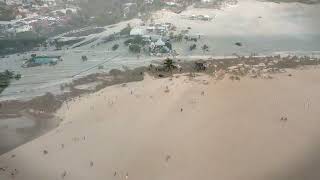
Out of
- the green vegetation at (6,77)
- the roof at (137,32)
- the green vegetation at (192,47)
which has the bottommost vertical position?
the green vegetation at (6,77)

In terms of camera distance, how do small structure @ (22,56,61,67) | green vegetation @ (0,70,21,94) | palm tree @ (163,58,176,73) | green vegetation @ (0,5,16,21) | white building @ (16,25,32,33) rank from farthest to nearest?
1. green vegetation @ (0,5,16,21)
2. white building @ (16,25,32,33)
3. small structure @ (22,56,61,67)
4. palm tree @ (163,58,176,73)
5. green vegetation @ (0,70,21,94)

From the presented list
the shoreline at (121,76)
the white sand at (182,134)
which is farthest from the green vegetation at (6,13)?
the white sand at (182,134)

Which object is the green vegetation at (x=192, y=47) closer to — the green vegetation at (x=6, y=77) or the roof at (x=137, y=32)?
the roof at (x=137, y=32)

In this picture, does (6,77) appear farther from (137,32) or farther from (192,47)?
(192,47)

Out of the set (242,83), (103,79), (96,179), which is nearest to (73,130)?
(96,179)

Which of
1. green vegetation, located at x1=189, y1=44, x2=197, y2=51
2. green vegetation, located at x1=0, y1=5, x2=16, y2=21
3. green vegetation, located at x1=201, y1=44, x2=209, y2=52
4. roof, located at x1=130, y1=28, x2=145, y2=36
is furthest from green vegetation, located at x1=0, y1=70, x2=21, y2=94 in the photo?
green vegetation, located at x1=201, y1=44, x2=209, y2=52

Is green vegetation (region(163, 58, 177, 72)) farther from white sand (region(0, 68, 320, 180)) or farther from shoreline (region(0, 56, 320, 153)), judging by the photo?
white sand (region(0, 68, 320, 180))
